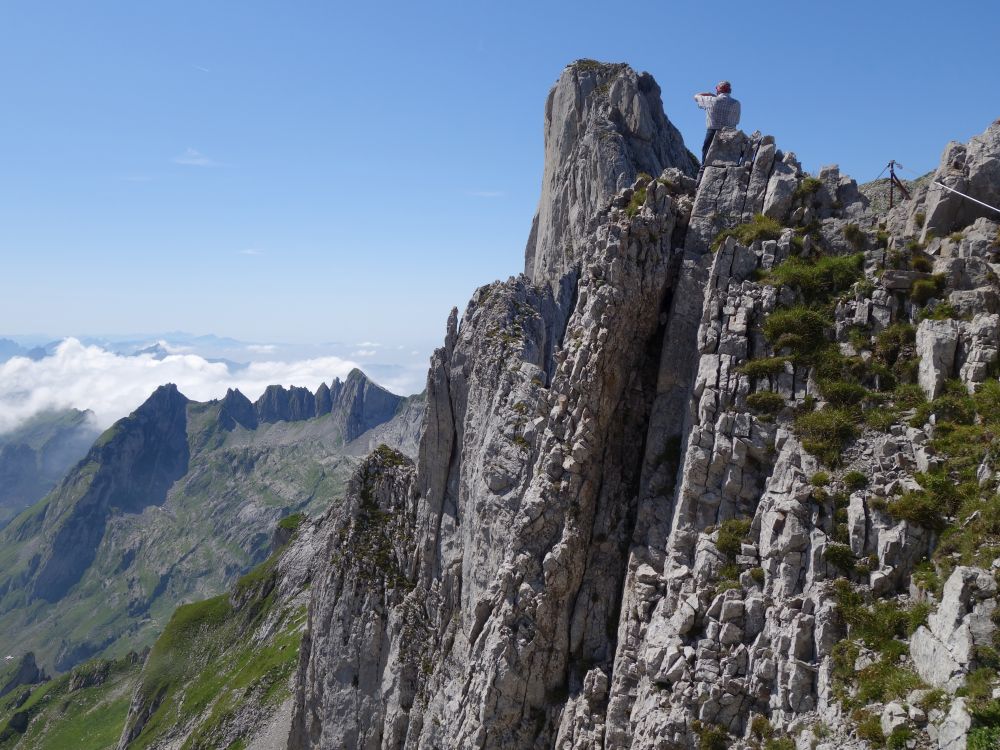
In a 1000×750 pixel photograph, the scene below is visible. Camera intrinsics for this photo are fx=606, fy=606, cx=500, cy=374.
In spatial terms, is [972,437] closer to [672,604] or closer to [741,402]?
[741,402]

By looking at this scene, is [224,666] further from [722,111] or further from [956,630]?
[956,630]

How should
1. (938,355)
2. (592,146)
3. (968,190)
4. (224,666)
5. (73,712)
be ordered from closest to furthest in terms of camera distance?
1. (938,355)
2. (968,190)
3. (592,146)
4. (224,666)
5. (73,712)

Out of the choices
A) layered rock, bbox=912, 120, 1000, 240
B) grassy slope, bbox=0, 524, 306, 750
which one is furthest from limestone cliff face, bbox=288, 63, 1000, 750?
grassy slope, bbox=0, 524, 306, 750

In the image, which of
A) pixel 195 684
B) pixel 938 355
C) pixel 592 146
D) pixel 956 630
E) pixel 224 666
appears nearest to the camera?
pixel 956 630

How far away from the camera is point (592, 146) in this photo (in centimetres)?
9369

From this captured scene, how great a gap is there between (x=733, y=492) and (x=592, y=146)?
81152 mm

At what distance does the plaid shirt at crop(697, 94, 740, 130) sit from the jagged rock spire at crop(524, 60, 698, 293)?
181ft

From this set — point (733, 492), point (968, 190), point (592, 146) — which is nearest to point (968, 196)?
point (968, 190)

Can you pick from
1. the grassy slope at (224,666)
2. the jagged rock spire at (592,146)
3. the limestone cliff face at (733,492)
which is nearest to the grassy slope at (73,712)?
the grassy slope at (224,666)

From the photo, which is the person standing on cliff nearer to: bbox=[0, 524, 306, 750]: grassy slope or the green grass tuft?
the green grass tuft

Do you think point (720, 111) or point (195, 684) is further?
point (195, 684)

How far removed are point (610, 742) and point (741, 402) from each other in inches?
554

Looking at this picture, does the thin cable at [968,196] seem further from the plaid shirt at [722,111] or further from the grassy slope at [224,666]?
the grassy slope at [224,666]

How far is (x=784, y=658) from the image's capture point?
750 inches
